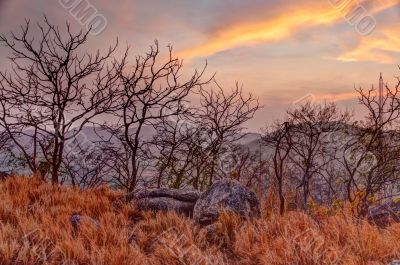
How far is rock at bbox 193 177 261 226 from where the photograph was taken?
26.4ft

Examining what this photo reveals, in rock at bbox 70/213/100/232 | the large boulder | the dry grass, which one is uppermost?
the large boulder

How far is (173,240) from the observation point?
240 inches

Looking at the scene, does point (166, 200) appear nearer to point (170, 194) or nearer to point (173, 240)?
point (170, 194)

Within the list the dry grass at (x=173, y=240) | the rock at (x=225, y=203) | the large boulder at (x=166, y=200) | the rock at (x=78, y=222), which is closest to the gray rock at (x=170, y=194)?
the large boulder at (x=166, y=200)

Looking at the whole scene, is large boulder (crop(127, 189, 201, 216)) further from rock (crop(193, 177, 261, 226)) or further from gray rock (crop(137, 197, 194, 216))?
rock (crop(193, 177, 261, 226))

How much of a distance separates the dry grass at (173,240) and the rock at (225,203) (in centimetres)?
41

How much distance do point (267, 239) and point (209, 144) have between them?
10.7 metres

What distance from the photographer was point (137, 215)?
8.69m

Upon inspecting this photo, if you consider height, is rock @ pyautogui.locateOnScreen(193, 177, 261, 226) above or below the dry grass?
above

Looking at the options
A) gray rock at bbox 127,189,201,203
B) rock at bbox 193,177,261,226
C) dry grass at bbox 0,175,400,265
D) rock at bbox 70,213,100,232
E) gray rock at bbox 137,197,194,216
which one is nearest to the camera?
dry grass at bbox 0,175,400,265

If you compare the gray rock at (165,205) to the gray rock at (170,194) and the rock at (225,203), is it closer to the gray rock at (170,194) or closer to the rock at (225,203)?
the gray rock at (170,194)

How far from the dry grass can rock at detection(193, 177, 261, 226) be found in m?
0.41

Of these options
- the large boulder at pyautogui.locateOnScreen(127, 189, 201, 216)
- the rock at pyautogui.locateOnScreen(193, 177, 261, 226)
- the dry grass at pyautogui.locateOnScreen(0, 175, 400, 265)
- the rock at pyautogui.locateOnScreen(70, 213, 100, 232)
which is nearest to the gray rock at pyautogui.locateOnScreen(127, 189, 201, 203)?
the large boulder at pyautogui.locateOnScreen(127, 189, 201, 216)

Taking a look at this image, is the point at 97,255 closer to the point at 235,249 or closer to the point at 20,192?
the point at 235,249
